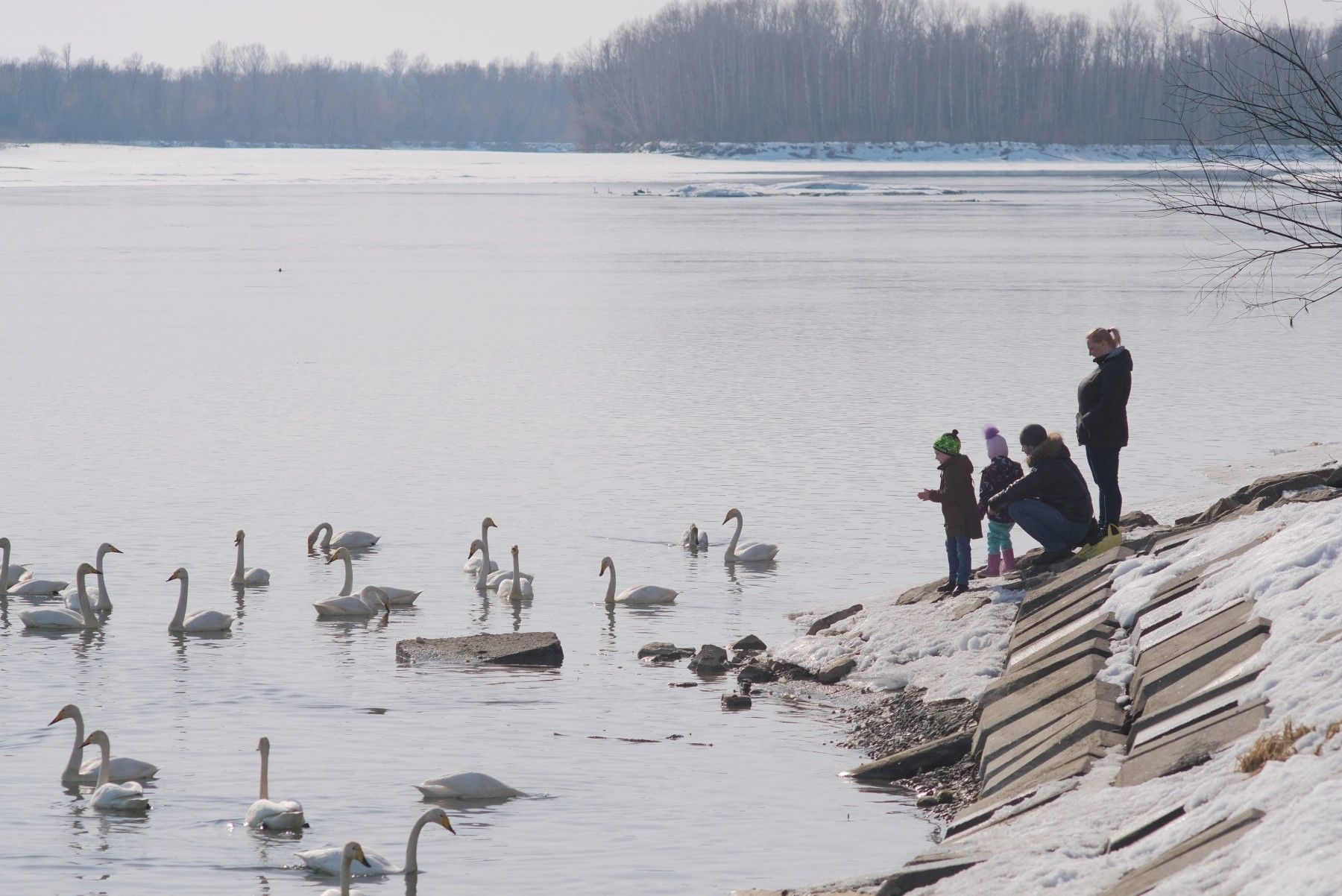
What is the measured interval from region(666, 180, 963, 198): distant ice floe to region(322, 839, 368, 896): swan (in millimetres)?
71349

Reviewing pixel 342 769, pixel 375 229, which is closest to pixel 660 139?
pixel 375 229

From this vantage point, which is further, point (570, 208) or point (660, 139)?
point (660, 139)

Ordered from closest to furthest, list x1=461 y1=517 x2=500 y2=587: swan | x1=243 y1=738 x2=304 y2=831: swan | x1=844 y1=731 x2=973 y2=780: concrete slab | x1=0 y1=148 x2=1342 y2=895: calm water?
1. x1=243 y1=738 x2=304 y2=831: swan
2. x1=0 y1=148 x2=1342 y2=895: calm water
3. x1=844 y1=731 x2=973 y2=780: concrete slab
4. x1=461 y1=517 x2=500 y2=587: swan

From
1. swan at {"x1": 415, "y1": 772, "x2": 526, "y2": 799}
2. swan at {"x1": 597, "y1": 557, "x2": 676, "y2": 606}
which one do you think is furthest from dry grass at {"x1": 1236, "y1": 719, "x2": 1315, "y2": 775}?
swan at {"x1": 597, "y1": 557, "x2": 676, "y2": 606}

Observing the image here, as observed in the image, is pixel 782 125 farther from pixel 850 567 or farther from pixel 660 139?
pixel 850 567

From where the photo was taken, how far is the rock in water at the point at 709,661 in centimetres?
1073

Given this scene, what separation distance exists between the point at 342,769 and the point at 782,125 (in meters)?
120

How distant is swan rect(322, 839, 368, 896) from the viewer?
6.56 meters

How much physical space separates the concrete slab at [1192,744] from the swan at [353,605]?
707 cm

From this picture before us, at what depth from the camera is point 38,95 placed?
539 ft

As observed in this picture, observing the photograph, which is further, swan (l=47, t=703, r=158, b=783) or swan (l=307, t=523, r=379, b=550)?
swan (l=307, t=523, r=379, b=550)

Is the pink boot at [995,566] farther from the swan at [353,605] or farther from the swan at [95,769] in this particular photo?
the swan at [95,769]

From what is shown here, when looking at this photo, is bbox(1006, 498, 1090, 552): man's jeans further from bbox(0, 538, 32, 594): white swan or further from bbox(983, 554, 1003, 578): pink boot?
bbox(0, 538, 32, 594): white swan

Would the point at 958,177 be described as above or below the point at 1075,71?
below
